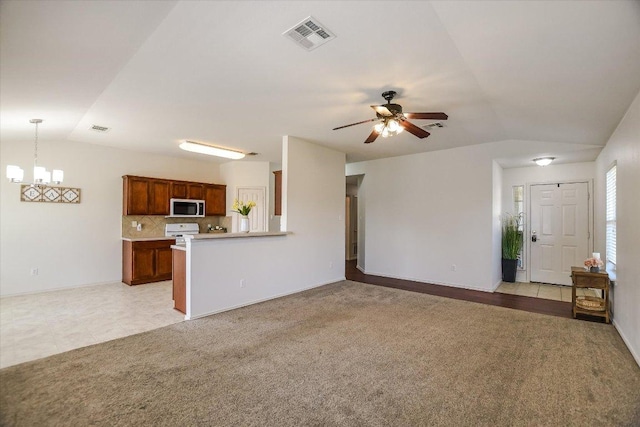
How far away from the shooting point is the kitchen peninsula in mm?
3801

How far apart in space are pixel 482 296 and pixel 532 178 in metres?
2.86

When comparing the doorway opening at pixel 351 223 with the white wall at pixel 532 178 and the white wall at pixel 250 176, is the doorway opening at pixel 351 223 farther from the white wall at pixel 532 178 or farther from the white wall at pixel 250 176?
the white wall at pixel 532 178

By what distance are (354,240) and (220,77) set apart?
7600 millimetres

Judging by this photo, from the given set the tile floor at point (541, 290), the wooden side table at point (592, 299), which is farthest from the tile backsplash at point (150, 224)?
the wooden side table at point (592, 299)

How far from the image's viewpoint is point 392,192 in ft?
21.3

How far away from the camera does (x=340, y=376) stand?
2422mm

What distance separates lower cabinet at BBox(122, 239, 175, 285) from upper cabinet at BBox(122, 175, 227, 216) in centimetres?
69

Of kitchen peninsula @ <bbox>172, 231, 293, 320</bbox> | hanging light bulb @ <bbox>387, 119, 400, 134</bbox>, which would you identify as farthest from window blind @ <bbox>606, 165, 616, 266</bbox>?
kitchen peninsula @ <bbox>172, 231, 293, 320</bbox>

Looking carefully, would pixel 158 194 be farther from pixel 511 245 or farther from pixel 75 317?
pixel 511 245

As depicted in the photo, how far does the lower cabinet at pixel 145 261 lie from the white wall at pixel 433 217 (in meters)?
4.44

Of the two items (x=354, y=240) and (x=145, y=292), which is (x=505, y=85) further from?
(x=354, y=240)

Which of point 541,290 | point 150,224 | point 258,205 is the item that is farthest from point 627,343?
point 150,224

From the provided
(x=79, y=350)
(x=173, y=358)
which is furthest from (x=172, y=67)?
(x=79, y=350)

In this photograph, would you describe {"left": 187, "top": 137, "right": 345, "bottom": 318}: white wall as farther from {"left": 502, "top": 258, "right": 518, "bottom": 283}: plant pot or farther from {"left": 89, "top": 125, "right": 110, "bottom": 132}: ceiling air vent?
{"left": 502, "top": 258, "right": 518, "bottom": 283}: plant pot
